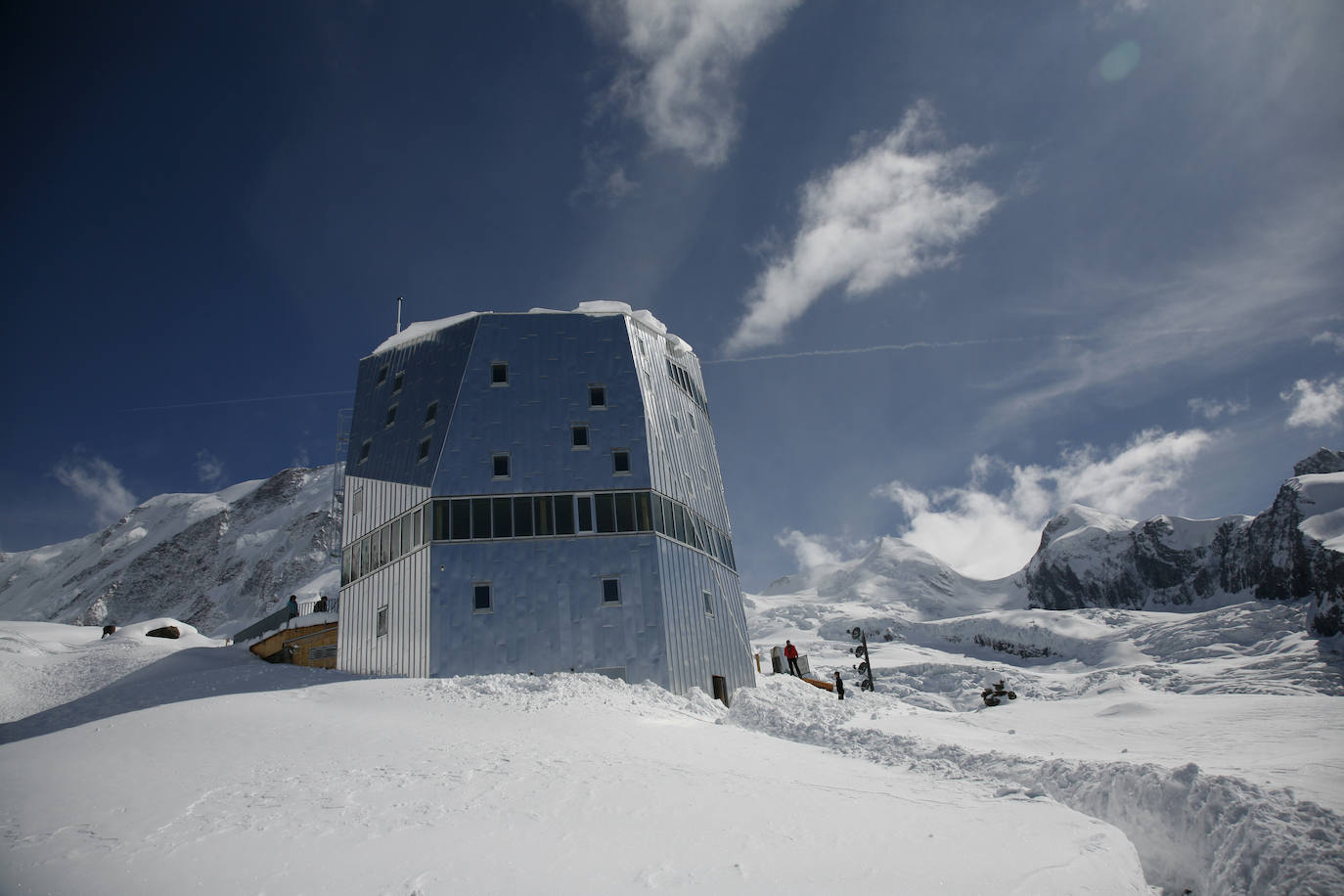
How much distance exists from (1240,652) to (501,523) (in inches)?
3681

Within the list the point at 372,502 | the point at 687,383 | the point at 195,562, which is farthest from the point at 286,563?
the point at 687,383

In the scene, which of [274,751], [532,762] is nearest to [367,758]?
[274,751]

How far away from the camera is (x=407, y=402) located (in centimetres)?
3056

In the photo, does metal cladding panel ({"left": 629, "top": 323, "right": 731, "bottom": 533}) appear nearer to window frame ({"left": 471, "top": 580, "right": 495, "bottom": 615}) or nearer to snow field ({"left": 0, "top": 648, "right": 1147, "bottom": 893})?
window frame ({"left": 471, "top": 580, "right": 495, "bottom": 615})

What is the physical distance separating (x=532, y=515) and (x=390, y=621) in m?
6.45

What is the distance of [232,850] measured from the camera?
816cm

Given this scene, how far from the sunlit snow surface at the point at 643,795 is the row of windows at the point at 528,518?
5.92 metres

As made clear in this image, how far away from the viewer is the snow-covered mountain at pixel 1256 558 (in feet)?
318

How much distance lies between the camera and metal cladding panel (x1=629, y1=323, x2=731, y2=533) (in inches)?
1156

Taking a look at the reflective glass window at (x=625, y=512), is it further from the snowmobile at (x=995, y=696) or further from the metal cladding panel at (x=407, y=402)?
the snowmobile at (x=995, y=696)

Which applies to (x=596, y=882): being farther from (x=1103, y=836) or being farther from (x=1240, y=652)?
(x=1240, y=652)

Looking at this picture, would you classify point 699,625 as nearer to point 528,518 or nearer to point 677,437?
point 528,518

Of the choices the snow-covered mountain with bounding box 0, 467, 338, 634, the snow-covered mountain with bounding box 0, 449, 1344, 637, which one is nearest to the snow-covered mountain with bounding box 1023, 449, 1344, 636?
the snow-covered mountain with bounding box 0, 449, 1344, 637

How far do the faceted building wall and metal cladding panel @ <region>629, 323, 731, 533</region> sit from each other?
13 cm
